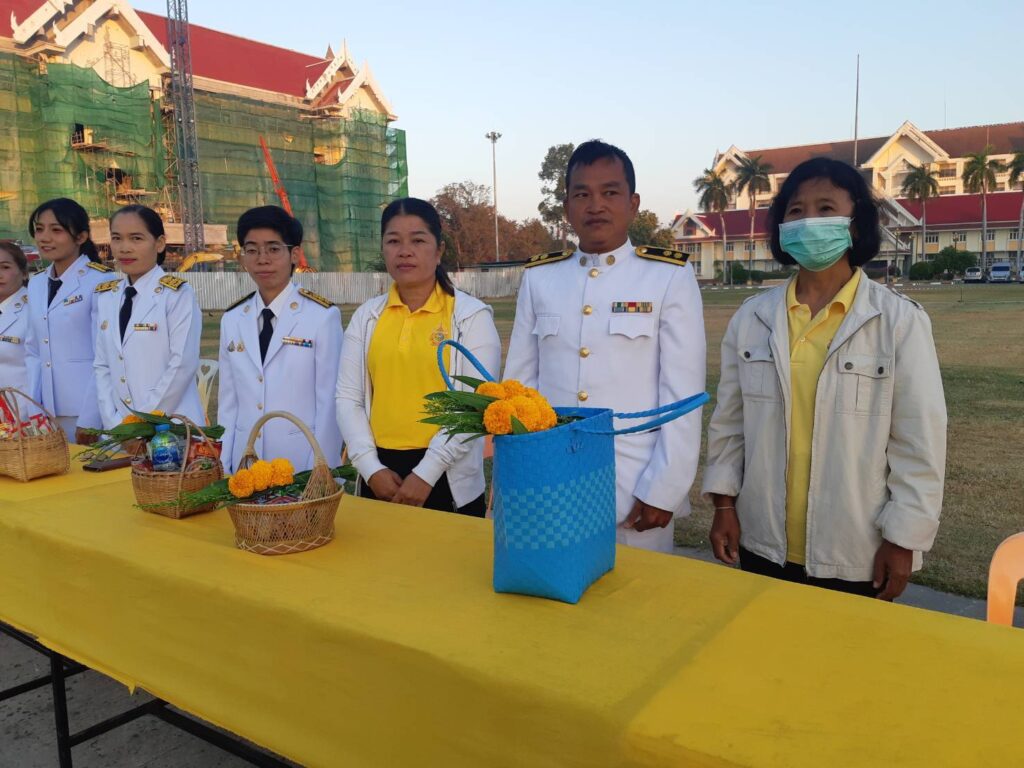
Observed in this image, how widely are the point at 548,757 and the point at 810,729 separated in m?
0.38

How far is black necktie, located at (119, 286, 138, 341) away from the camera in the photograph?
139 inches

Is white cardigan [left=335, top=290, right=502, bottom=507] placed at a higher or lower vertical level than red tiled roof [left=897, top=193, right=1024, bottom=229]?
lower

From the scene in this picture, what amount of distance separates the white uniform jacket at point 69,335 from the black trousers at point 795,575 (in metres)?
3.24

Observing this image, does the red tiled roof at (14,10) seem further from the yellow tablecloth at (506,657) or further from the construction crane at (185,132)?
the yellow tablecloth at (506,657)

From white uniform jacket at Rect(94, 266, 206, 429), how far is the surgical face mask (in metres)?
2.56

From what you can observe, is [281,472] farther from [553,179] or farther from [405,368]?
[553,179]

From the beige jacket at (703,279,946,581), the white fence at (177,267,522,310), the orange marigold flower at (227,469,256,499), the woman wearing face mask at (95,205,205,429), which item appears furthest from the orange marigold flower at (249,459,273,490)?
the white fence at (177,267,522,310)

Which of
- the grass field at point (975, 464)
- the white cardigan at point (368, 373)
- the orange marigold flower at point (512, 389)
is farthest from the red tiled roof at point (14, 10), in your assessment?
the orange marigold flower at point (512, 389)

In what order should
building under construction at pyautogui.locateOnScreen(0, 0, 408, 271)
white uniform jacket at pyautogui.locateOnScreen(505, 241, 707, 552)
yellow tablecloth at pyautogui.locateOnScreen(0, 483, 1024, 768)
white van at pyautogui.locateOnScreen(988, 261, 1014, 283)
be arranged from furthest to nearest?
white van at pyautogui.locateOnScreen(988, 261, 1014, 283) → building under construction at pyautogui.locateOnScreen(0, 0, 408, 271) → white uniform jacket at pyautogui.locateOnScreen(505, 241, 707, 552) → yellow tablecloth at pyautogui.locateOnScreen(0, 483, 1024, 768)

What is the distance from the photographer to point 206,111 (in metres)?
37.5

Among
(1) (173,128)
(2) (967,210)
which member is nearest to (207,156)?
(1) (173,128)

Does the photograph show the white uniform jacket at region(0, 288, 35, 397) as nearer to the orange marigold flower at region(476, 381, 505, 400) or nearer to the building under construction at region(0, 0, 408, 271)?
the orange marigold flower at region(476, 381, 505, 400)

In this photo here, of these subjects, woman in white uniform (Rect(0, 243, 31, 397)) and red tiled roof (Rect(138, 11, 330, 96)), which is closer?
woman in white uniform (Rect(0, 243, 31, 397))

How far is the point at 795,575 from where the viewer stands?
6.88 feet
